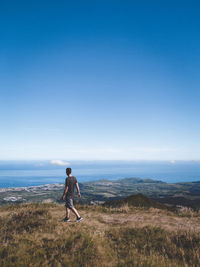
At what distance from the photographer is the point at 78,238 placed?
684 centimetres

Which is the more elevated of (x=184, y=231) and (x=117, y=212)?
(x=184, y=231)

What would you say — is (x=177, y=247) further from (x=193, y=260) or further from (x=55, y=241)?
(x=55, y=241)

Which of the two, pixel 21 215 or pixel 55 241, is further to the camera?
pixel 21 215

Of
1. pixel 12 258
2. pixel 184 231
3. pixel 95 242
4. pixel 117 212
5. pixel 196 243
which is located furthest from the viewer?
pixel 117 212

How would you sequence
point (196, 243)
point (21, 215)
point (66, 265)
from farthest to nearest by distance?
point (21, 215) < point (196, 243) < point (66, 265)

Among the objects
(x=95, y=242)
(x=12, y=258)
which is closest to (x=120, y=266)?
(x=95, y=242)

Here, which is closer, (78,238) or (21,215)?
(78,238)

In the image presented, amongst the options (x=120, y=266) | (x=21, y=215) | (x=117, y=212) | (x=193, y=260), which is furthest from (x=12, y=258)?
(x=117, y=212)

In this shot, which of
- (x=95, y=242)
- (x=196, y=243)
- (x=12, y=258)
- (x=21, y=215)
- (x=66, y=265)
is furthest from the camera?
(x=21, y=215)

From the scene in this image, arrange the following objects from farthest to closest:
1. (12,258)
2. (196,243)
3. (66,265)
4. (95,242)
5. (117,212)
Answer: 1. (117,212)
2. (196,243)
3. (95,242)
4. (12,258)
5. (66,265)

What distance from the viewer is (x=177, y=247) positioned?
6.68 meters

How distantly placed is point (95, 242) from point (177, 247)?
10.6ft

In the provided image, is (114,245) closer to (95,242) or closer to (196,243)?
(95,242)

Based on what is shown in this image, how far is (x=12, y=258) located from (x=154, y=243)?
5443mm
